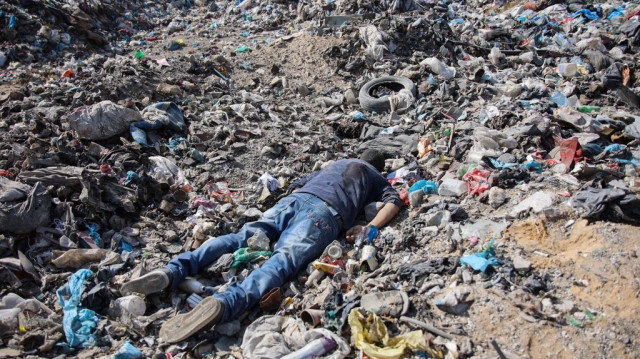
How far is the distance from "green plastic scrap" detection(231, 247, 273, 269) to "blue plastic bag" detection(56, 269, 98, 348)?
117cm

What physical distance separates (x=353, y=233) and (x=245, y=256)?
1.06 m

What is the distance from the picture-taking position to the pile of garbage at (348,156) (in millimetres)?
2908

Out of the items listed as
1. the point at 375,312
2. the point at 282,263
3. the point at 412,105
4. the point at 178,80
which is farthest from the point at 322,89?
the point at 375,312

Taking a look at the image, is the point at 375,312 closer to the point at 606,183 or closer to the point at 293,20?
the point at 606,183

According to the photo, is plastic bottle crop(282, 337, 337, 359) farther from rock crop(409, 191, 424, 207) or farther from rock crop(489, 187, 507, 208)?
rock crop(489, 187, 507, 208)

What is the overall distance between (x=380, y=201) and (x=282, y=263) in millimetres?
1322

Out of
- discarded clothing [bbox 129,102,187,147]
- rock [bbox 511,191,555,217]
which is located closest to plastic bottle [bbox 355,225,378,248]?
rock [bbox 511,191,555,217]

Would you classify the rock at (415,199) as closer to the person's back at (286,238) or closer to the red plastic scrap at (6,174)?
the person's back at (286,238)

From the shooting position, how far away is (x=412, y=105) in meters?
6.86

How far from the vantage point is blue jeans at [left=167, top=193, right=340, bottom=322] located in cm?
338

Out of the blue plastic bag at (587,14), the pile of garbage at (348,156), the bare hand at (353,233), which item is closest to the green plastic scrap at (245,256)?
the pile of garbage at (348,156)

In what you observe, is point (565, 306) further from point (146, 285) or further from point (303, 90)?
point (303, 90)

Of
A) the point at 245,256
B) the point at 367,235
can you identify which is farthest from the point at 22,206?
the point at 367,235

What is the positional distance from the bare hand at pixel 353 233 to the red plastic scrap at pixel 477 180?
1215mm
